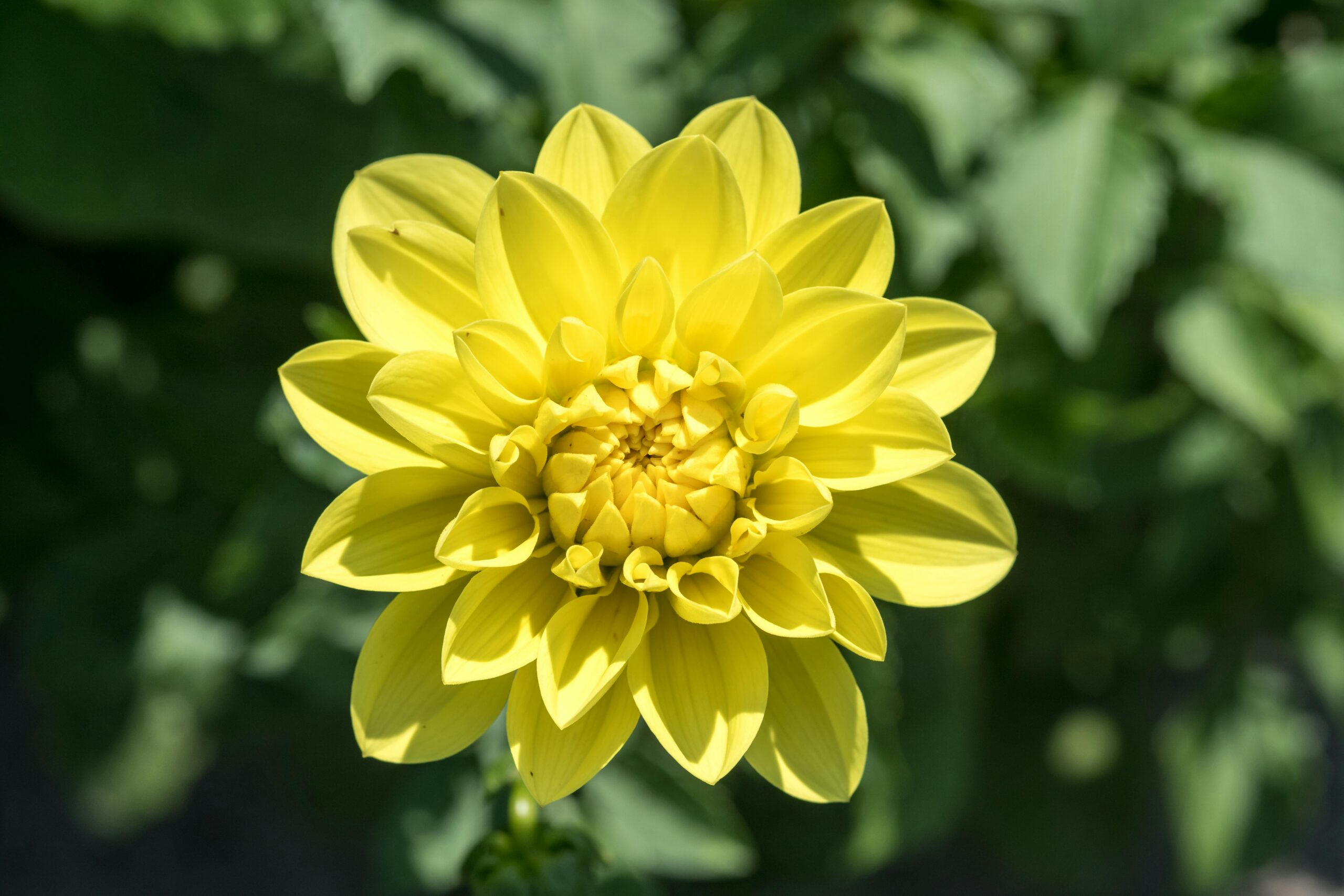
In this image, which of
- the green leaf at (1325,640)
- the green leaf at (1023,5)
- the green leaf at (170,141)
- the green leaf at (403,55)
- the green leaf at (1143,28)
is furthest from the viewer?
the green leaf at (1325,640)

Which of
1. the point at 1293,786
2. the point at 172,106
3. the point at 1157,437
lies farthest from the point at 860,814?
the point at 172,106

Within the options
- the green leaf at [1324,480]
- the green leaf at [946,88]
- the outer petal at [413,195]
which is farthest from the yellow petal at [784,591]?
the green leaf at [1324,480]

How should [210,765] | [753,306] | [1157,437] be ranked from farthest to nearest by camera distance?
1. [210,765]
2. [1157,437]
3. [753,306]

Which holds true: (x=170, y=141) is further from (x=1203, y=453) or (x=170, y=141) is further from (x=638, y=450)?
(x=1203, y=453)

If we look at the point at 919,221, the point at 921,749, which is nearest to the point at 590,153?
the point at 919,221

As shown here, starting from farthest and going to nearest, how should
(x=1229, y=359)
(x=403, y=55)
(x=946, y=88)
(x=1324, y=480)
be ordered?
1. (x=1324, y=480)
2. (x=1229, y=359)
3. (x=946, y=88)
4. (x=403, y=55)

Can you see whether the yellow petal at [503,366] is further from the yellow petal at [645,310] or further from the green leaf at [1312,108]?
the green leaf at [1312,108]

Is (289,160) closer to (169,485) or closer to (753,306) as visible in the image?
(169,485)
